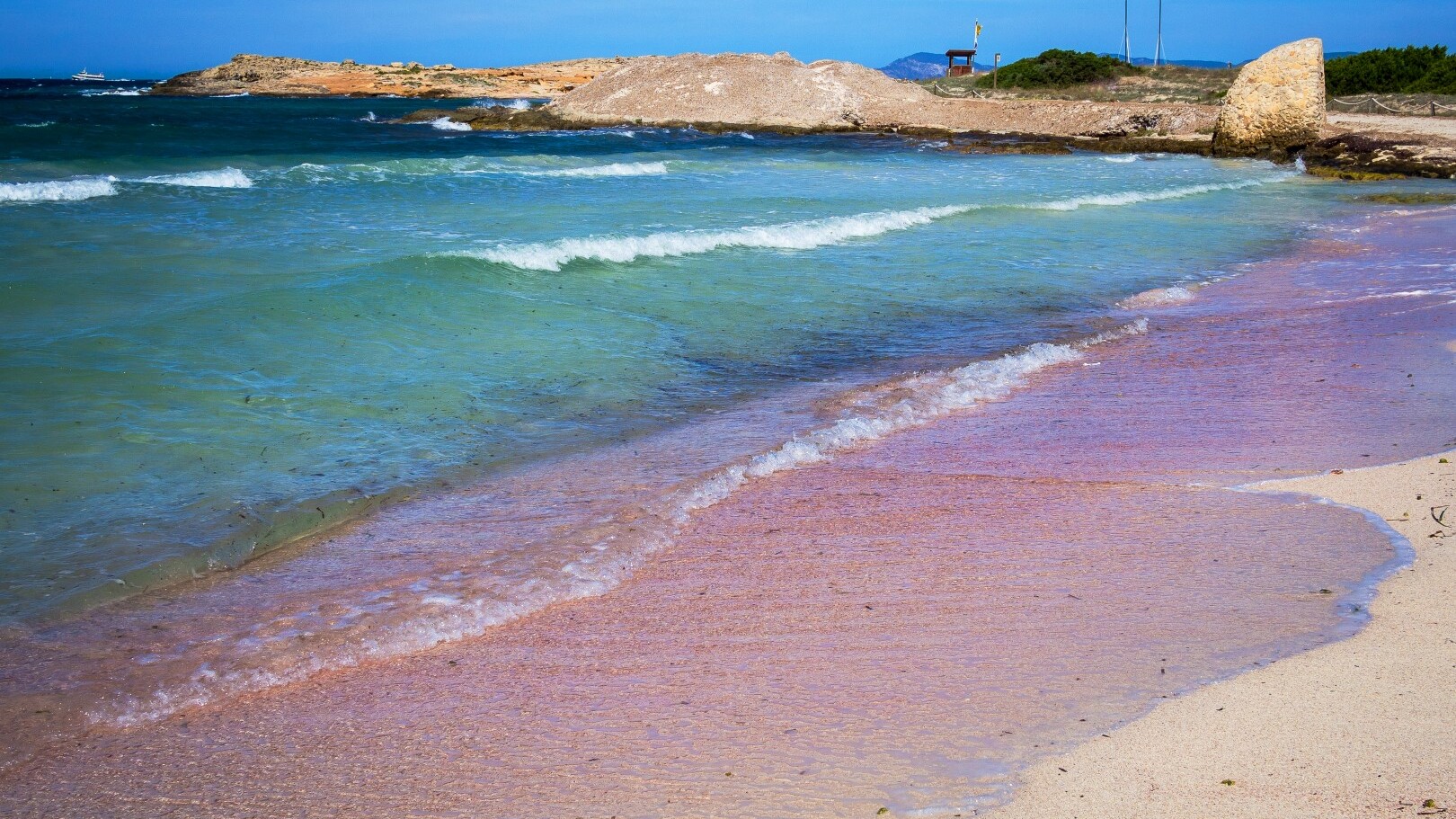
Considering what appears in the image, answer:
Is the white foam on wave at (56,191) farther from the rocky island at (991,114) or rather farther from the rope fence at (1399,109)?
the rope fence at (1399,109)

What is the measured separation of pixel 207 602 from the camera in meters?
4.15

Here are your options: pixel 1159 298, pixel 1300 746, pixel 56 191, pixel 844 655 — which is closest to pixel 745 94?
pixel 56 191

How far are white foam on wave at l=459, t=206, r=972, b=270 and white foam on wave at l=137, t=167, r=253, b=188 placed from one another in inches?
383

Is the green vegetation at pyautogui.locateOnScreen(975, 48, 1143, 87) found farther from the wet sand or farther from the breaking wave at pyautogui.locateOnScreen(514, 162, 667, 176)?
the wet sand

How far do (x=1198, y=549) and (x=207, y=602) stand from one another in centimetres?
392

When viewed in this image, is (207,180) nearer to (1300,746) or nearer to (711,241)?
(711,241)

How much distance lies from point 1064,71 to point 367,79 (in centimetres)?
6973

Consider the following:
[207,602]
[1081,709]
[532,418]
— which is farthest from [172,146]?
[1081,709]

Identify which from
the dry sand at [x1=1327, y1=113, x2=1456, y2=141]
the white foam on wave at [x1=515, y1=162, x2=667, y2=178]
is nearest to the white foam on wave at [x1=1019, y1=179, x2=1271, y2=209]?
the dry sand at [x1=1327, y1=113, x2=1456, y2=141]

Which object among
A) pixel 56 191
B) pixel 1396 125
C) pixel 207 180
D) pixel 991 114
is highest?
pixel 991 114

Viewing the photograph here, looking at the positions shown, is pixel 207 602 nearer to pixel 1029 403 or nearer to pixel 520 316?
pixel 1029 403

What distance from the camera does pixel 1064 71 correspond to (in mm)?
52938

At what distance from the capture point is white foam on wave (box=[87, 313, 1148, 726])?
11.4ft

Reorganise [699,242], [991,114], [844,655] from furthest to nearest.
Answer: [991,114] < [699,242] < [844,655]
